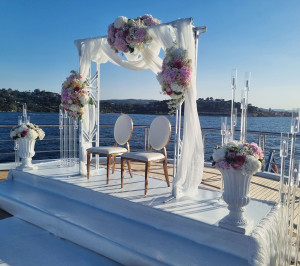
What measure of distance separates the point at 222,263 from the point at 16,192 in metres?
3.14

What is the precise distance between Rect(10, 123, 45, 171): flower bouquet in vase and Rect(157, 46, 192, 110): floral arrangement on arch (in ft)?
8.89

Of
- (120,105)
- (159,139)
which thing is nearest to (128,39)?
(159,139)

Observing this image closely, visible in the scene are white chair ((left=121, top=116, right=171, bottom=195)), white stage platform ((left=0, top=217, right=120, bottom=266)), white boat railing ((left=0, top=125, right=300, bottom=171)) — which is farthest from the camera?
white boat railing ((left=0, top=125, right=300, bottom=171))

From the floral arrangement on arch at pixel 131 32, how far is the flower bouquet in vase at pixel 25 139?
6.99ft

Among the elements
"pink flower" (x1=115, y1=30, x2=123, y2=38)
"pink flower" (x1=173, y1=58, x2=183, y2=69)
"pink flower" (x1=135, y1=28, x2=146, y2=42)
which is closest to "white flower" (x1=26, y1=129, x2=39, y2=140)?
"pink flower" (x1=115, y1=30, x2=123, y2=38)

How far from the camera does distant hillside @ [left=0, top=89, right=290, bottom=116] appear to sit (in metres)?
3.55

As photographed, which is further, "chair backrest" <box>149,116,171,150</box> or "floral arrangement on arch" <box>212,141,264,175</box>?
"chair backrest" <box>149,116,171,150</box>

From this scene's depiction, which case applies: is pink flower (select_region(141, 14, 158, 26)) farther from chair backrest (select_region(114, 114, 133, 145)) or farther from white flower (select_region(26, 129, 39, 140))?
white flower (select_region(26, 129, 39, 140))

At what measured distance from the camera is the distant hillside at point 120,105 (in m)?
3.55

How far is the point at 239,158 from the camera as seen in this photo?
6.91 ft

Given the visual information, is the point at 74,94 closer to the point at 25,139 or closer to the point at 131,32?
the point at 25,139

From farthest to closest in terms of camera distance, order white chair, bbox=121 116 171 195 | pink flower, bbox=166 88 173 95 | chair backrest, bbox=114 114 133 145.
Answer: chair backrest, bbox=114 114 133 145 → white chair, bbox=121 116 171 195 → pink flower, bbox=166 88 173 95

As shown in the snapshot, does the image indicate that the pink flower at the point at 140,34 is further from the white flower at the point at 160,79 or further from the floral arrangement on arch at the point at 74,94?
the floral arrangement on arch at the point at 74,94

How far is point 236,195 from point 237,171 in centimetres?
23
